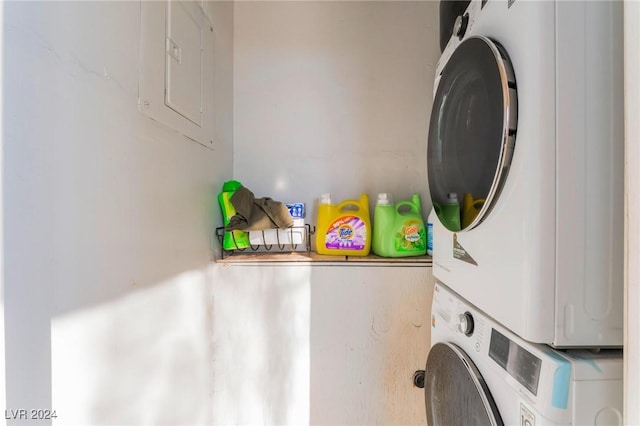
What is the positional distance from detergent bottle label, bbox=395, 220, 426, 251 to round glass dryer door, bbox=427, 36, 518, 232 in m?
0.43

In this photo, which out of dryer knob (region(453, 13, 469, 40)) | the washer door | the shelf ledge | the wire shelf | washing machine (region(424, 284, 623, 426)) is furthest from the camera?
the wire shelf

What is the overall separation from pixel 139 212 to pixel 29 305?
1.16 ft

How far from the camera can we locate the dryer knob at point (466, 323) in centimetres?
76

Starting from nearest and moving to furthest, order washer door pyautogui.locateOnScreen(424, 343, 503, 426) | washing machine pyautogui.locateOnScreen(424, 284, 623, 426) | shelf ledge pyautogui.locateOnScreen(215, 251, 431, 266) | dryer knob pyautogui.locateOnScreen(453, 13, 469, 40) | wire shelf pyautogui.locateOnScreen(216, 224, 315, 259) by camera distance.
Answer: washing machine pyautogui.locateOnScreen(424, 284, 623, 426), washer door pyautogui.locateOnScreen(424, 343, 503, 426), dryer knob pyautogui.locateOnScreen(453, 13, 469, 40), shelf ledge pyautogui.locateOnScreen(215, 251, 431, 266), wire shelf pyautogui.locateOnScreen(216, 224, 315, 259)

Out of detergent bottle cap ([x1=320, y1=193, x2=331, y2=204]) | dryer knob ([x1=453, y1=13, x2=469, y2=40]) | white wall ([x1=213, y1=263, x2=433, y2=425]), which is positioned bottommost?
white wall ([x1=213, y1=263, x2=433, y2=425])

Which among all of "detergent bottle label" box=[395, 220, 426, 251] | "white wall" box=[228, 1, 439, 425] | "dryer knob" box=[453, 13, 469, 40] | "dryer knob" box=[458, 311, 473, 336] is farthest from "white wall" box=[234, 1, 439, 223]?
"dryer knob" box=[458, 311, 473, 336]

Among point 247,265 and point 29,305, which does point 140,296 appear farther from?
point 247,265

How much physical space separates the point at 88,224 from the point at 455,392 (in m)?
1.11

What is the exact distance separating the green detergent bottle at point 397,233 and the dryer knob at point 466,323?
23.1 inches

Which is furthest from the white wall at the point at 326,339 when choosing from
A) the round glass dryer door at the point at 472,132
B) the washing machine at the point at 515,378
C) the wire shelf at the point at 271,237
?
the round glass dryer door at the point at 472,132

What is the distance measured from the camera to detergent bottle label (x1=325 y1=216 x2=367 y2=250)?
141 centimetres

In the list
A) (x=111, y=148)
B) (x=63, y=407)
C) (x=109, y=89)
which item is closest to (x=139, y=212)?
(x=111, y=148)

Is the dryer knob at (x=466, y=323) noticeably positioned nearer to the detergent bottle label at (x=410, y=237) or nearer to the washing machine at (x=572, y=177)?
the washing machine at (x=572, y=177)

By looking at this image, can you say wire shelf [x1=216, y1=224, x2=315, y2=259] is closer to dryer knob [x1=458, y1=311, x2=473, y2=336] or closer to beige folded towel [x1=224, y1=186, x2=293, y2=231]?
beige folded towel [x1=224, y1=186, x2=293, y2=231]
